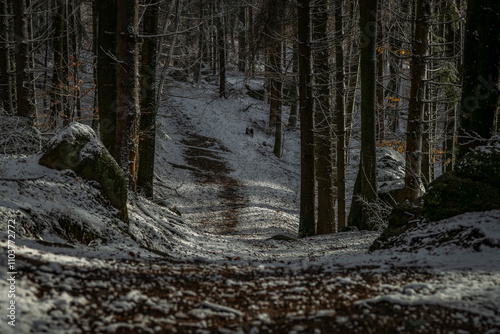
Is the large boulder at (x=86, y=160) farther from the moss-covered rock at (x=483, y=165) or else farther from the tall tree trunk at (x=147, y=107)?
the moss-covered rock at (x=483, y=165)

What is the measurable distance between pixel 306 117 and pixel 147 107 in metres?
4.52

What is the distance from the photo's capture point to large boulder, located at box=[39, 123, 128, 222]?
6.50 meters

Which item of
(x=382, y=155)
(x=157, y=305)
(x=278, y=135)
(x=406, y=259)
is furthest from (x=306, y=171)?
(x=278, y=135)

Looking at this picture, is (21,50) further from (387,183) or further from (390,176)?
(390,176)

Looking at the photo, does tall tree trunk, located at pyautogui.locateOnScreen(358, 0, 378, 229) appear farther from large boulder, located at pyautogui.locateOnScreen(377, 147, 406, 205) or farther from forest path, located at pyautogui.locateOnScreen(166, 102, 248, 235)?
forest path, located at pyautogui.locateOnScreen(166, 102, 248, 235)

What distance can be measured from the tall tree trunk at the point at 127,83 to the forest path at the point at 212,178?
247 inches

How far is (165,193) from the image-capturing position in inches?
706

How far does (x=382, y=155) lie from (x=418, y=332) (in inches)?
467

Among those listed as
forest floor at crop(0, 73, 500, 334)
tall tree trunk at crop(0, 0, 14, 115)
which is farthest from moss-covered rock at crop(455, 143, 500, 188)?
tall tree trunk at crop(0, 0, 14, 115)

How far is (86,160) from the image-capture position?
21.9 ft

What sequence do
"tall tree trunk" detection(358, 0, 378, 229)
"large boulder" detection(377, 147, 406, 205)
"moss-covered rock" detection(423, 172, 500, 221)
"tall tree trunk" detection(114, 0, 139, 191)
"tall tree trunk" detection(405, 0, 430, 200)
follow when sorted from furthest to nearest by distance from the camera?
1. "large boulder" detection(377, 147, 406, 205)
2. "tall tree trunk" detection(358, 0, 378, 229)
3. "tall tree trunk" detection(405, 0, 430, 200)
4. "tall tree trunk" detection(114, 0, 139, 191)
5. "moss-covered rock" detection(423, 172, 500, 221)

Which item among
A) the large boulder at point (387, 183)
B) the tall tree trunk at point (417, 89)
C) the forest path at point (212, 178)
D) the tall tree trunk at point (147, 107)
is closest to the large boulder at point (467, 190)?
the tall tree trunk at point (417, 89)

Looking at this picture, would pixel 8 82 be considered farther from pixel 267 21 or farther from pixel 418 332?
pixel 418 332

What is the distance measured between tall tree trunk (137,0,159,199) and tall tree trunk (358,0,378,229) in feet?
19.1
